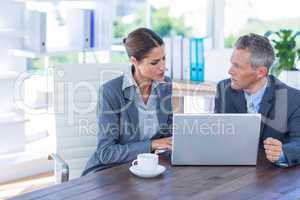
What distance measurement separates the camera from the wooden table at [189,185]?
5.36 feet

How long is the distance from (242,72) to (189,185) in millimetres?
804

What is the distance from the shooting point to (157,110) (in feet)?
8.12

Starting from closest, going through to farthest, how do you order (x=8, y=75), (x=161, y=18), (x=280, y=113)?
(x=280, y=113)
(x=8, y=75)
(x=161, y=18)

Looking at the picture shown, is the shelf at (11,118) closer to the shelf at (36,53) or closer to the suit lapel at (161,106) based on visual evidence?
the shelf at (36,53)

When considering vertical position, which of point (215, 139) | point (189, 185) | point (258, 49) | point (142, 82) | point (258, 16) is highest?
point (258, 16)

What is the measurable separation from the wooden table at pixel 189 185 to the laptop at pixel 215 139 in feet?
0.11

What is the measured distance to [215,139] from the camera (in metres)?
1.92

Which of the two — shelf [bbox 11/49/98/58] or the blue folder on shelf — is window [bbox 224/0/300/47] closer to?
the blue folder on shelf

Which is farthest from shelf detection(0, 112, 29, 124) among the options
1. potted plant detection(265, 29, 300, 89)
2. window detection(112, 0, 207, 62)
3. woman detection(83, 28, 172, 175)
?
potted plant detection(265, 29, 300, 89)

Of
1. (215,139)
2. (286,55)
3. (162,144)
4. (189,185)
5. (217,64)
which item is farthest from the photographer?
(217,64)

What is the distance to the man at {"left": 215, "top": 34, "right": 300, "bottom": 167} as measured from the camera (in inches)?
89.5

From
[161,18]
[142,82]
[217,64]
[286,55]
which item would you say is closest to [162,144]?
[142,82]

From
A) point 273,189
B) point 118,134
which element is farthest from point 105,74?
point 273,189

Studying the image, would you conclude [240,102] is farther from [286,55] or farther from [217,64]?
[217,64]
